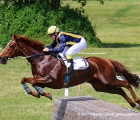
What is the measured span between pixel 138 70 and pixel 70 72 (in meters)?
10.8

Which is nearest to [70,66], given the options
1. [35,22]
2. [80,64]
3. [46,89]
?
[80,64]

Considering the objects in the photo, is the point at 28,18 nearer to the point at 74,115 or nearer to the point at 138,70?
the point at 138,70

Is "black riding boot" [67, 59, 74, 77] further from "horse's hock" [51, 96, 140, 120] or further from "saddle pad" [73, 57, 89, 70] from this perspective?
"horse's hock" [51, 96, 140, 120]

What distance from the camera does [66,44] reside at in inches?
436

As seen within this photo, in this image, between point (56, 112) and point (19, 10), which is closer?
point (56, 112)

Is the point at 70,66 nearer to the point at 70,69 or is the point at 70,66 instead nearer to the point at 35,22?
the point at 70,69

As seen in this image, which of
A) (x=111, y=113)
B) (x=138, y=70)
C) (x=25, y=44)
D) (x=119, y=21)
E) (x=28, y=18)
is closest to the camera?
(x=111, y=113)

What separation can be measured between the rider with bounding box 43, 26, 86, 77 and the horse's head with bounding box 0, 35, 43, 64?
0.25 m

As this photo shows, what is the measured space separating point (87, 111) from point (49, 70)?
50.6 inches

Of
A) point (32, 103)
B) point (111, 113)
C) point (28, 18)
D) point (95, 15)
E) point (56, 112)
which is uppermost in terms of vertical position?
point (111, 113)

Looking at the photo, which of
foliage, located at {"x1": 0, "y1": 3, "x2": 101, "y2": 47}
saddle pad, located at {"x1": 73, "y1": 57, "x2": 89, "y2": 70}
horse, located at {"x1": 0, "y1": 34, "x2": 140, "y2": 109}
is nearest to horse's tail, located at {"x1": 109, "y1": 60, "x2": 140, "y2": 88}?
horse, located at {"x1": 0, "y1": 34, "x2": 140, "y2": 109}

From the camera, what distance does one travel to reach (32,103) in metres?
14.8

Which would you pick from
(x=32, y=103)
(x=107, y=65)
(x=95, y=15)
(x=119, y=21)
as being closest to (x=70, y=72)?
(x=107, y=65)

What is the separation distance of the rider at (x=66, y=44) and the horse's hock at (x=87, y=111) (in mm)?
593
